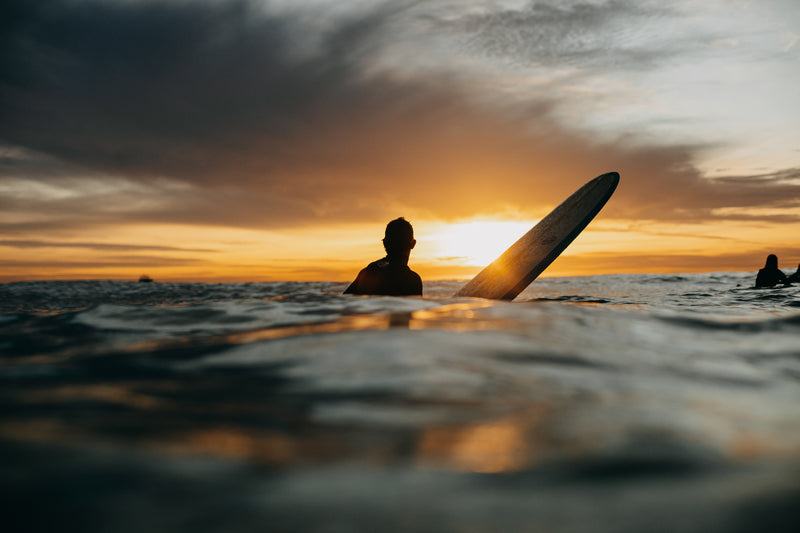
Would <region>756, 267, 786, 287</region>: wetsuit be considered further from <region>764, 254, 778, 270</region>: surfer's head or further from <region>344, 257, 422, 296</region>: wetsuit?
<region>344, 257, 422, 296</region>: wetsuit

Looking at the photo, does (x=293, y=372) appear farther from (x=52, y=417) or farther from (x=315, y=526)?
(x=315, y=526)

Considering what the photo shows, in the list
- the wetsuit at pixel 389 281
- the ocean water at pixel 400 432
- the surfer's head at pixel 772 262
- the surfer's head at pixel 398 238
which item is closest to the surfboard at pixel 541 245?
the wetsuit at pixel 389 281

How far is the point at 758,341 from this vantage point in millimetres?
3289

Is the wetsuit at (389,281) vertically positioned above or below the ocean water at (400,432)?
above

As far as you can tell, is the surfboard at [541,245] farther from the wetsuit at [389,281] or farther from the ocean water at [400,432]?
the ocean water at [400,432]

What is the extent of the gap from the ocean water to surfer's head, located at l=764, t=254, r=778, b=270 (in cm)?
1353

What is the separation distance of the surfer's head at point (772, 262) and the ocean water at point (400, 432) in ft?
44.4

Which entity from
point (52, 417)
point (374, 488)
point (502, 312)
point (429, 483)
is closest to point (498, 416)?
point (429, 483)

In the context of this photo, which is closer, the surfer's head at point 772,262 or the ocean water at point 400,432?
the ocean water at point 400,432

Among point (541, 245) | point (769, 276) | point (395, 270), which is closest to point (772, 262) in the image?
point (769, 276)

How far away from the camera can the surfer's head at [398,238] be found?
6.19m

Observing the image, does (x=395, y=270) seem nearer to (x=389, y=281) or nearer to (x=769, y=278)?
(x=389, y=281)

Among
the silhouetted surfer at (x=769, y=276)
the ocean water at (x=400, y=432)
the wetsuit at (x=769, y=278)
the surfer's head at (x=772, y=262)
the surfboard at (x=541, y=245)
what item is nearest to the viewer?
the ocean water at (x=400, y=432)

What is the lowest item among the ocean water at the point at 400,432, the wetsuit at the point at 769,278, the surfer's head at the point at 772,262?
the ocean water at the point at 400,432
